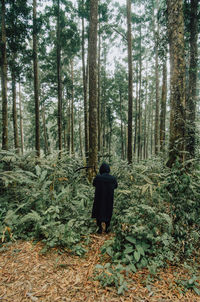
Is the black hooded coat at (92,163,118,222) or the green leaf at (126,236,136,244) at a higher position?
the black hooded coat at (92,163,118,222)

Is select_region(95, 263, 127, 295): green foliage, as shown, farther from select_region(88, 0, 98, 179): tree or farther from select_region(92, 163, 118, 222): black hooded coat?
select_region(88, 0, 98, 179): tree

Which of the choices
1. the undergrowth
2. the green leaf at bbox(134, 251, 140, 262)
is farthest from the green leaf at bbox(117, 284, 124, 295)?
the green leaf at bbox(134, 251, 140, 262)

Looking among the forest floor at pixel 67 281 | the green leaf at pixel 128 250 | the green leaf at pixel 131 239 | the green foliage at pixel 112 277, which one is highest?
the green leaf at pixel 131 239

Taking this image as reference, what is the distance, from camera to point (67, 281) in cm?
272

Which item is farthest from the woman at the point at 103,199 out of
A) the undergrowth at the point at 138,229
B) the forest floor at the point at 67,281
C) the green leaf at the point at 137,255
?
the green leaf at the point at 137,255

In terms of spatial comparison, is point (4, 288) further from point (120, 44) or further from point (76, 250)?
point (120, 44)

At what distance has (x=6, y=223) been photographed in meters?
4.09

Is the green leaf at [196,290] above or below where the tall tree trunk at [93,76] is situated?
below

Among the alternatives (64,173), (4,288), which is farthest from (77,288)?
(64,173)

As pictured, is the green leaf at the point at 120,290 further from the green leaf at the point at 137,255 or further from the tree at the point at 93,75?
the tree at the point at 93,75

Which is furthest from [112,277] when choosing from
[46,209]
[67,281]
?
[46,209]

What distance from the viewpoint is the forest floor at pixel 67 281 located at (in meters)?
2.42

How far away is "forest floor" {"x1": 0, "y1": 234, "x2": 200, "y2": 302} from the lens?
2.42 meters

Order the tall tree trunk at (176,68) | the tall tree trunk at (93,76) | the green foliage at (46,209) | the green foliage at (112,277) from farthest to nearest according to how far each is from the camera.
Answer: the tall tree trunk at (93,76)
the tall tree trunk at (176,68)
the green foliage at (46,209)
the green foliage at (112,277)
